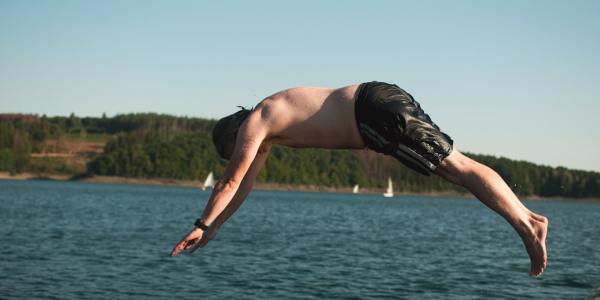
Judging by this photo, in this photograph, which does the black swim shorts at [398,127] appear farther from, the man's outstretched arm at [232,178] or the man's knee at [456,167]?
the man's outstretched arm at [232,178]

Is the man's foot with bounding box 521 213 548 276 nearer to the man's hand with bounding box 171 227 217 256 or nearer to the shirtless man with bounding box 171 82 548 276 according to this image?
the shirtless man with bounding box 171 82 548 276

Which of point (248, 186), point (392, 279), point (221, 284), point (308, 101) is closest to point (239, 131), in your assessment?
point (308, 101)

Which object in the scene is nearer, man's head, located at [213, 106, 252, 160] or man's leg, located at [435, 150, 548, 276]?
man's leg, located at [435, 150, 548, 276]

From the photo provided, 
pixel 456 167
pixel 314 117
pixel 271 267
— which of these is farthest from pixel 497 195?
pixel 271 267

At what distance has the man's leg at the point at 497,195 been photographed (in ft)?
18.5

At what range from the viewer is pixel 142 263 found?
111 feet

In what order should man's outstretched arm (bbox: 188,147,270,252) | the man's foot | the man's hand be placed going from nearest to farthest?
the man's hand → the man's foot → man's outstretched arm (bbox: 188,147,270,252)

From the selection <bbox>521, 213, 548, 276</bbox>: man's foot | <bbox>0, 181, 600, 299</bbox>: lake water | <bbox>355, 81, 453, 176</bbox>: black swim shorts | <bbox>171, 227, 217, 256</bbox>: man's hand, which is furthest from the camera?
<bbox>0, 181, 600, 299</bbox>: lake water

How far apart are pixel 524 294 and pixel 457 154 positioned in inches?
931

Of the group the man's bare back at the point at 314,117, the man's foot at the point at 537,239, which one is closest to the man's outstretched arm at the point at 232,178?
the man's bare back at the point at 314,117

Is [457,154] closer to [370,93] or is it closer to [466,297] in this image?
→ [370,93]

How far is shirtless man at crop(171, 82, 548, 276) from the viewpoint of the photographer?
214 inches

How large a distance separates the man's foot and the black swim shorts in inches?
36.2

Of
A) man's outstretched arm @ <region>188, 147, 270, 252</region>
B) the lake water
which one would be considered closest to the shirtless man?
man's outstretched arm @ <region>188, 147, 270, 252</region>
